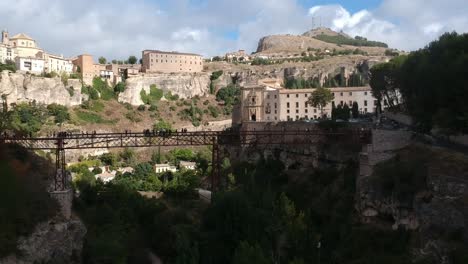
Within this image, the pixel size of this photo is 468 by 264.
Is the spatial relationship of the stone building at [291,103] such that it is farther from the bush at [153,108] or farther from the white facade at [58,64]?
the white facade at [58,64]

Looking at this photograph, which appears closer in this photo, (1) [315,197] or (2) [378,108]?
(1) [315,197]

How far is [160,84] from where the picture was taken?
85188mm

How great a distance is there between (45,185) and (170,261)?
28.5 ft

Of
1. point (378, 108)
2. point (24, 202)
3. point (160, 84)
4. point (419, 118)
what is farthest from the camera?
point (160, 84)

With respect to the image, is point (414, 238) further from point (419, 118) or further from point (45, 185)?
point (45, 185)

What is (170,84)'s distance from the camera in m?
85.8

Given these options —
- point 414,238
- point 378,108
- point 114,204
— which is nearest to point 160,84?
point 378,108

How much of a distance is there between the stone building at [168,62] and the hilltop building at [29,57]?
46.5 ft

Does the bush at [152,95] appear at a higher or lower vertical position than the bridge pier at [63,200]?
higher

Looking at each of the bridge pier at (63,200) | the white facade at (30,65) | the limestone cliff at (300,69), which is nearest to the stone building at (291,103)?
the limestone cliff at (300,69)

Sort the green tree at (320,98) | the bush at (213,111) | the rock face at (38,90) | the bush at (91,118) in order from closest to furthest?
the green tree at (320,98)
the rock face at (38,90)
the bush at (91,118)
the bush at (213,111)

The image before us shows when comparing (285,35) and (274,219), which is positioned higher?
(285,35)

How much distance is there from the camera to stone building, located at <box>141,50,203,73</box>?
89.5 meters

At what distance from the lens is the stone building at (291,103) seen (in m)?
59.1
